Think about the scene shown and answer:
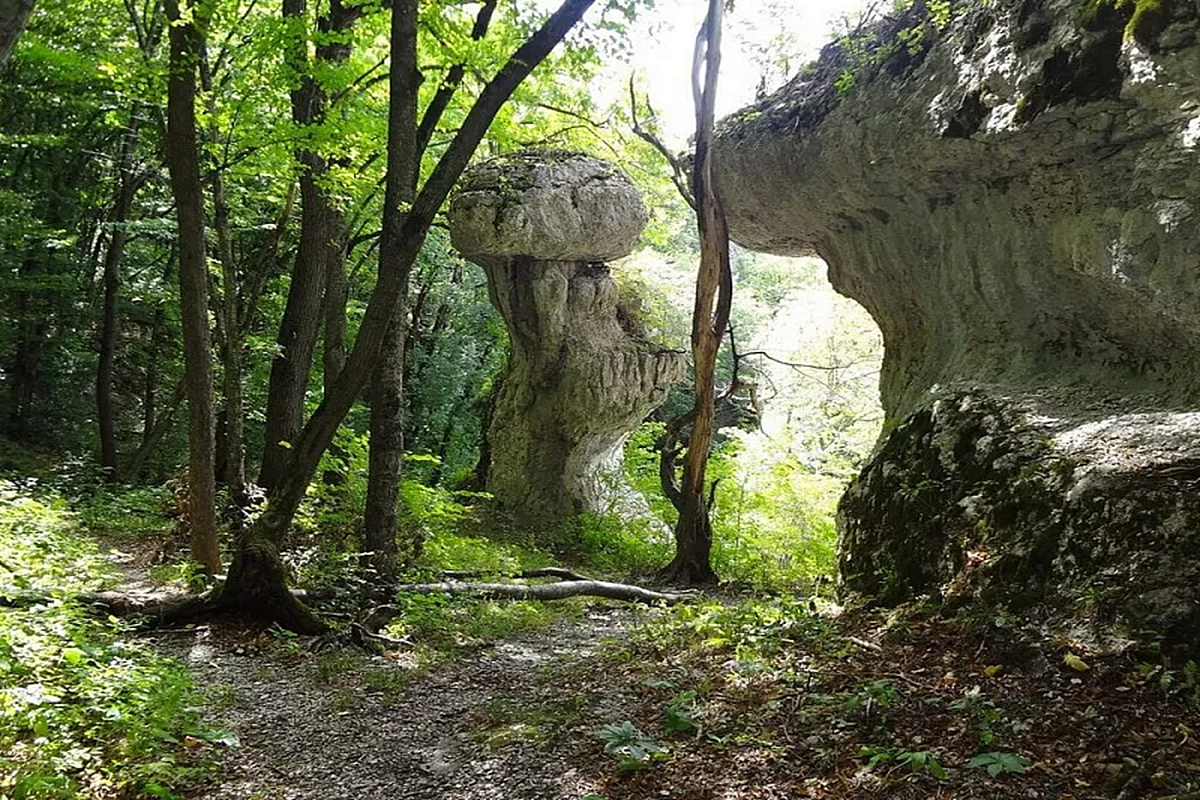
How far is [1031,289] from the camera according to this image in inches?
283

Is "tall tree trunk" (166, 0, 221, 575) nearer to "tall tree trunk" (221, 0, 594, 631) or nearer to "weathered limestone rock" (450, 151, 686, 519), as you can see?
"tall tree trunk" (221, 0, 594, 631)

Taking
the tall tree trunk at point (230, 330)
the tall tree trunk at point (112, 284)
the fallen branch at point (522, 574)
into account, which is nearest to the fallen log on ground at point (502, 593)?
the fallen branch at point (522, 574)

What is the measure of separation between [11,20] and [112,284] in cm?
1461

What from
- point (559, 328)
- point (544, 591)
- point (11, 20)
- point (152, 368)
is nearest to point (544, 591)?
point (544, 591)

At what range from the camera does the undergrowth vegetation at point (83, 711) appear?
3533mm

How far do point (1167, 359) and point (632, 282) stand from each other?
39.5 ft

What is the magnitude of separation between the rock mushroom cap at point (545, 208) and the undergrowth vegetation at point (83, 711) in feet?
31.8

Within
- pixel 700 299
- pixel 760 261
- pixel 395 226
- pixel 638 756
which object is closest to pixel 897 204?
pixel 700 299

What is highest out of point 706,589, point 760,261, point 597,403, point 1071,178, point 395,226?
point 760,261

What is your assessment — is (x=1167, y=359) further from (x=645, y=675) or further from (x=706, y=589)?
(x=706, y=589)

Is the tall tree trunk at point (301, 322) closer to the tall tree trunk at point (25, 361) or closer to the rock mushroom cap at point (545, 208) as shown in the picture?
the rock mushroom cap at point (545, 208)

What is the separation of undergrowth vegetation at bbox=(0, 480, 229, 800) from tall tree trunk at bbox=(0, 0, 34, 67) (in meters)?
2.71

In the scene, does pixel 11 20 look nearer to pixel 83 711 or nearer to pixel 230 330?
pixel 83 711

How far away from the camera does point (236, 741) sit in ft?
14.8
